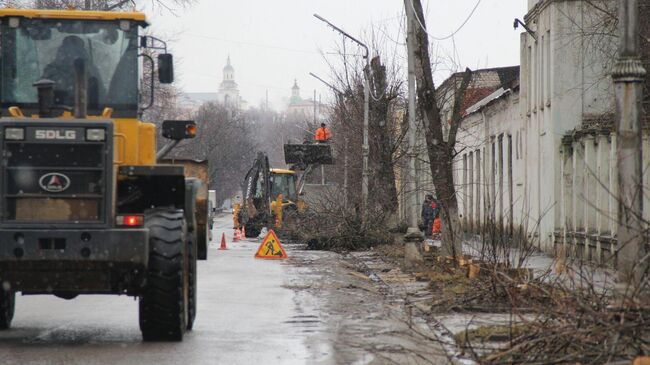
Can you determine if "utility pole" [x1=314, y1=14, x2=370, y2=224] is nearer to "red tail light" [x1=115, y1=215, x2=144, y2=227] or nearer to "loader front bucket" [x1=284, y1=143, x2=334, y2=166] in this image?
"loader front bucket" [x1=284, y1=143, x2=334, y2=166]

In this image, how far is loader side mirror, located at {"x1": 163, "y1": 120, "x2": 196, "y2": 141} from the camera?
44.5 ft

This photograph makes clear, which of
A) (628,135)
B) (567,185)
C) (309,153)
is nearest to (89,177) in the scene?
(628,135)

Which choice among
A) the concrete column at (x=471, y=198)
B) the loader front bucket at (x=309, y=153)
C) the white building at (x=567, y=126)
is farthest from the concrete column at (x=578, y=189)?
the loader front bucket at (x=309, y=153)

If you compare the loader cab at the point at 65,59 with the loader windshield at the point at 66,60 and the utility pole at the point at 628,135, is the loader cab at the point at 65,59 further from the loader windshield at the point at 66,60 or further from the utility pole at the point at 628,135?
the utility pole at the point at 628,135

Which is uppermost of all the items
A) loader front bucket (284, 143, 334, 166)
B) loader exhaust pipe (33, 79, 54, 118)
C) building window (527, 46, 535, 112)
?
building window (527, 46, 535, 112)

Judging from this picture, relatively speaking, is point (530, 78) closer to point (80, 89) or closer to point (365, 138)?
point (365, 138)

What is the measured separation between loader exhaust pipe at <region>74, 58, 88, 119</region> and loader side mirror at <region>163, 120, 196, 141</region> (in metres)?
0.93

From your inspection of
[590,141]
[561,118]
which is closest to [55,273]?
[590,141]

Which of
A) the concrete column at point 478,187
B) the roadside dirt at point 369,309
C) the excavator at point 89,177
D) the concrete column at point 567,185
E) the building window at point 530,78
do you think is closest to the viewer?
the roadside dirt at point 369,309

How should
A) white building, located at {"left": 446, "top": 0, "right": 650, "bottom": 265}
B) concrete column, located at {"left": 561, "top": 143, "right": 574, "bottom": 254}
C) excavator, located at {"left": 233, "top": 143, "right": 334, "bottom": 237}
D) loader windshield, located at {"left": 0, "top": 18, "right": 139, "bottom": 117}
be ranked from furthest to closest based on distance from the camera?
excavator, located at {"left": 233, "top": 143, "right": 334, "bottom": 237}, concrete column, located at {"left": 561, "top": 143, "right": 574, "bottom": 254}, white building, located at {"left": 446, "top": 0, "right": 650, "bottom": 265}, loader windshield, located at {"left": 0, "top": 18, "right": 139, "bottom": 117}

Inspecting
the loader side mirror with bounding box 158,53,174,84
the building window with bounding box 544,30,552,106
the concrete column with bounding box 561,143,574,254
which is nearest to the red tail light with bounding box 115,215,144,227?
the loader side mirror with bounding box 158,53,174,84

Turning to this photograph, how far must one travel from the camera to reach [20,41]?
13602 millimetres

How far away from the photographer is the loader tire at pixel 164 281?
39.9 feet

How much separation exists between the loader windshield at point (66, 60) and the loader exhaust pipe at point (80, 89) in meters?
0.11
